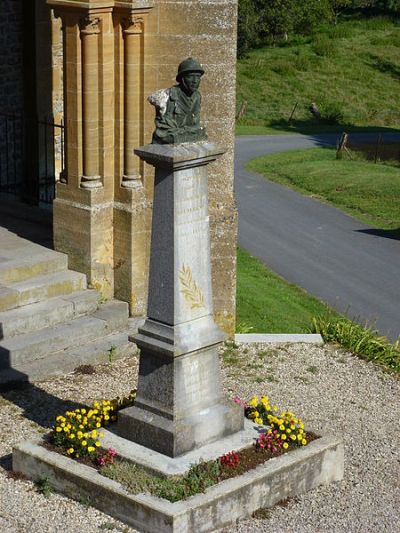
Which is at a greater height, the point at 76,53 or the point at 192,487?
the point at 76,53

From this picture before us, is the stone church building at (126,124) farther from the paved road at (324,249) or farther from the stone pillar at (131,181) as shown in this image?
the paved road at (324,249)

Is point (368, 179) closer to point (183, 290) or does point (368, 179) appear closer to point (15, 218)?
point (15, 218)

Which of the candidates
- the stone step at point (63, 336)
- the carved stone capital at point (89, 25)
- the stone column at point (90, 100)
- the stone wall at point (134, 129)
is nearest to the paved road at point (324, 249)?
the stone wall at point (134, 129)

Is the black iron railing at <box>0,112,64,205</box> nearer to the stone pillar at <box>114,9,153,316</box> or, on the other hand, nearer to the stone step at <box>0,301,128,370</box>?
the stone pillar at <box>114,9,153,316</box>

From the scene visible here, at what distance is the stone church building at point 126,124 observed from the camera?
11992 millimetres

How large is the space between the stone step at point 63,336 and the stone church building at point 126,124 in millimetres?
318

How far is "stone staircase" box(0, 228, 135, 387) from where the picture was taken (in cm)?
1135

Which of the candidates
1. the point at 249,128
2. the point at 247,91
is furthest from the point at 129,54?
the point at 247,91

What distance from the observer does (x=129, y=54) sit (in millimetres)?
12031

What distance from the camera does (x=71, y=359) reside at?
1158cm

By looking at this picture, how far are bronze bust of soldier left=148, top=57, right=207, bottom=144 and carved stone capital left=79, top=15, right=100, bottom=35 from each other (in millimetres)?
3339

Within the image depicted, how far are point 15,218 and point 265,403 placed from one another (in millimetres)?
5517

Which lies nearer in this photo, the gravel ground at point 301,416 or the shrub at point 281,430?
the gravel ground at point 301,416

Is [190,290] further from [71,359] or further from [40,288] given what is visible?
[40,288]
